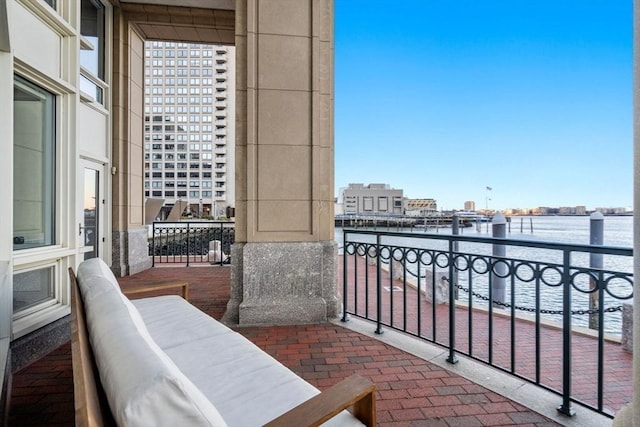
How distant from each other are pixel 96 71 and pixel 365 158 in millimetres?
33803

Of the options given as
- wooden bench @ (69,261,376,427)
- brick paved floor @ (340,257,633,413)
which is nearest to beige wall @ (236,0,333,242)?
brick paved floor @ (340,257,633,413)

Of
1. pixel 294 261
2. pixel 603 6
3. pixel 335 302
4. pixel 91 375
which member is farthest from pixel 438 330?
pixel 603 6

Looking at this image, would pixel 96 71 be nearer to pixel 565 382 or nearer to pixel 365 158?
pixel 565 382

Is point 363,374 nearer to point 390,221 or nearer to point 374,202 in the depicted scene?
point 390,221

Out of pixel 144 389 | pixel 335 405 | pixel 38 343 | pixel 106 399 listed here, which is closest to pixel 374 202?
pixel 38 343

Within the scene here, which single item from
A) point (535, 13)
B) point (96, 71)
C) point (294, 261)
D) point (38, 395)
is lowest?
point (38, 395)

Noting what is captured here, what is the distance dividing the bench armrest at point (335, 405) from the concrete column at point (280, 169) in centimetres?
230

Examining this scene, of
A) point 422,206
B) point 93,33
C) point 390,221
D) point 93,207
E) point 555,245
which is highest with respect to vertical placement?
point 93,33

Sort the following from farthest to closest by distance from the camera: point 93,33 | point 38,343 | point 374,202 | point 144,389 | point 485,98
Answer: point 374,202 → point 485,98 → point 93,33 → point 38,343 → point 144,389

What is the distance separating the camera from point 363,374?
2.34m

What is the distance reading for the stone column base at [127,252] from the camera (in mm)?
5590

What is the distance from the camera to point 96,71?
5.26 meters

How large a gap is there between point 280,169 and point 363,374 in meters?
2.22

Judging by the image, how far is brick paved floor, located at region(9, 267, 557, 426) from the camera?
1.84 m
